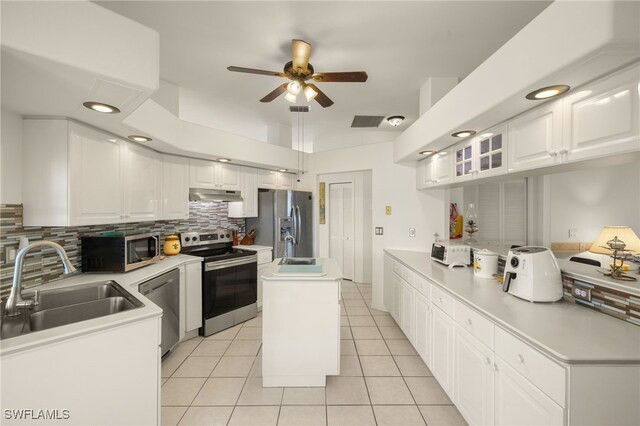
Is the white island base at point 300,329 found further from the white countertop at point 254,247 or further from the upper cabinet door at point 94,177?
the white countertop at point 254,247

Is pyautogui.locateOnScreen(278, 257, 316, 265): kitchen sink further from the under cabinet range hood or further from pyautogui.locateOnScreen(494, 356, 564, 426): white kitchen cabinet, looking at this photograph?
pyautogui.locateOnScreen(494, 356, 564, 426): white kitchen cabinet

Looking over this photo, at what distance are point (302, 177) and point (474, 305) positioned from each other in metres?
3.65

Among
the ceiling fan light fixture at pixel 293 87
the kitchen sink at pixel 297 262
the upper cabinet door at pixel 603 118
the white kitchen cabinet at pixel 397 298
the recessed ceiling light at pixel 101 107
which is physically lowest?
the white kitchen cabinet at pixel 397 298

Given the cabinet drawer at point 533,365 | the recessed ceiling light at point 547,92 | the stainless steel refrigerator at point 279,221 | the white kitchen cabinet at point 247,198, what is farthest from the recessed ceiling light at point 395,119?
the cabinet drawer at point 533,365

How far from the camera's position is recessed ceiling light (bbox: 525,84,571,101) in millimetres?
1361

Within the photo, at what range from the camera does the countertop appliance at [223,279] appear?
3.03 metres

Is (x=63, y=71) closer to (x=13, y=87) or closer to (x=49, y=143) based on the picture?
(x=13, y=87)

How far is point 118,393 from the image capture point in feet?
4.40

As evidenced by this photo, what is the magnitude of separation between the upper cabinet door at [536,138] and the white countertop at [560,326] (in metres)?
0.84

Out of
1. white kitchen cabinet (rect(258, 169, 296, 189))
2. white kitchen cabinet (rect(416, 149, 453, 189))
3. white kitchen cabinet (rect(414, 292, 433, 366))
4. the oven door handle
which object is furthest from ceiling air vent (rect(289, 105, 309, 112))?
white kitchen cabinet (rect(414, 292, 433, 366))

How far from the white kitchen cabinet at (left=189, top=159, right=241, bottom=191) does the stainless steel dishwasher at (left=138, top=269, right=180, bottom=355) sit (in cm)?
123

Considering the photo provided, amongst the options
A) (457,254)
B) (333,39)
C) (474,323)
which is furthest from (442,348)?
(333,39)

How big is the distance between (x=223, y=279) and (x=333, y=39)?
276cm

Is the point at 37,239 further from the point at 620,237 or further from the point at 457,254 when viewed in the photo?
the point at 620,237
